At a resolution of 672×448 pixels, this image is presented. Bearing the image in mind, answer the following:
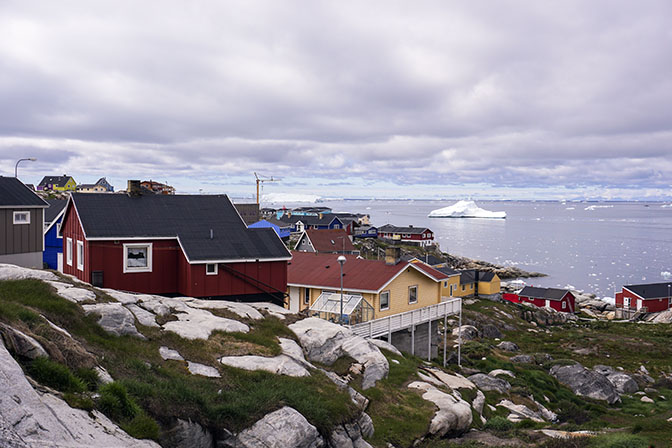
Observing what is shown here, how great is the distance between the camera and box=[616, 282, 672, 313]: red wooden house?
260ft

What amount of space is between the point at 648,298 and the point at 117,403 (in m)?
88.4

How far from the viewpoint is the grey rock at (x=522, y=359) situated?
131 feet

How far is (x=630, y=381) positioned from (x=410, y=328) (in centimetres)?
1715

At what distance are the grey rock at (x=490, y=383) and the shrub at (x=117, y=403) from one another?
21.6 m

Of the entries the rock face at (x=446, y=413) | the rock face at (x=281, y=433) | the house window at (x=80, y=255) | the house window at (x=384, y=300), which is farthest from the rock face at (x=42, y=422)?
the house window at (x=384, y=300)

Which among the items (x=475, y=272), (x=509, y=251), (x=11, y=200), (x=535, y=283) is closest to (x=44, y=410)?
(x=11, y=200)

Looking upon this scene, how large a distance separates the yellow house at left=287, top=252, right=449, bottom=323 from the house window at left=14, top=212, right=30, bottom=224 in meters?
15.7

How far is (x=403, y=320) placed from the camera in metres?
31.0

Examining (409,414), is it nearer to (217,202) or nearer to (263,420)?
(263,420)

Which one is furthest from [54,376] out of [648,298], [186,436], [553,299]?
[648,298]

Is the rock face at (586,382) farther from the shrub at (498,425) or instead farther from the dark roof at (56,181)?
the dark roof at (56,181)

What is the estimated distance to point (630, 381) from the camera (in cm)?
3559

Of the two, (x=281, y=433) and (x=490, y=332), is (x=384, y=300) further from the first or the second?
(x=490, y=332)

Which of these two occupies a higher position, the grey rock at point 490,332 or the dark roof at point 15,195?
the dark roof at point 15,195
